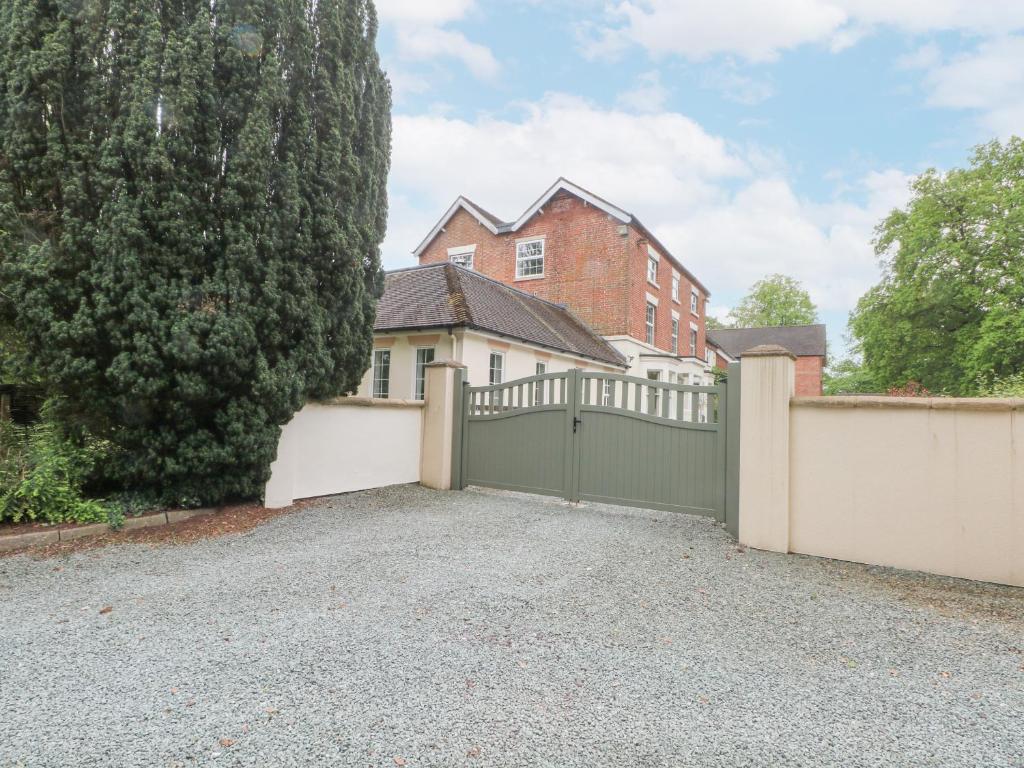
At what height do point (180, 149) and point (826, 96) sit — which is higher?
point (826, 96)

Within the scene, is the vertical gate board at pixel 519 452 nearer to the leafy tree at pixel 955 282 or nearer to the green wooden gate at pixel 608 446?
the green wooden gate at pixel 608 446

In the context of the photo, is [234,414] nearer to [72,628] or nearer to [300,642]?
[72,628]

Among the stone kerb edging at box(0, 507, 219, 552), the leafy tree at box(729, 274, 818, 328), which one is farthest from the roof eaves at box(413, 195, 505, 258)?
the leafy tree at box(729, 274, 818, 328)

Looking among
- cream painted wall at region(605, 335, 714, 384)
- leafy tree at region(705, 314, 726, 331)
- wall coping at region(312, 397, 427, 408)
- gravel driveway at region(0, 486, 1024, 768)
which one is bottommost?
Answer: gravel driveway at region(0, 486, 1024, 768)

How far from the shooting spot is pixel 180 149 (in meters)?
5.33

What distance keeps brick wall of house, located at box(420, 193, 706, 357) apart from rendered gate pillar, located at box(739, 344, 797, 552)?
1437 centimetres

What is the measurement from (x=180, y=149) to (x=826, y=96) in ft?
35.4

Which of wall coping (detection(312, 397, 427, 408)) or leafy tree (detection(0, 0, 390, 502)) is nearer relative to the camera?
leafy tree (detection(0, 0, 390, 502))

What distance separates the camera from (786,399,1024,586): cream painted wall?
4434mm

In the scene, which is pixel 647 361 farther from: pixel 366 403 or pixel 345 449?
pixel 345 449

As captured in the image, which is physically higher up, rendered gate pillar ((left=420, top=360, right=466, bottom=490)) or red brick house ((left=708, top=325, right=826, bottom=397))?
red brick house ((left=708, top=325, right=826, bottom=397))

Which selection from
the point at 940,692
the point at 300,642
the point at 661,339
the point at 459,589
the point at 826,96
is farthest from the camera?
the point at 661,339

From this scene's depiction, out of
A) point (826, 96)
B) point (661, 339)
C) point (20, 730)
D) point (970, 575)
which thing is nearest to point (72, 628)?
point (20, 730)

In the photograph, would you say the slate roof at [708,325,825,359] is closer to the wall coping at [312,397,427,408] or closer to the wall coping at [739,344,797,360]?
the wall coping at [312,397,427,408]
